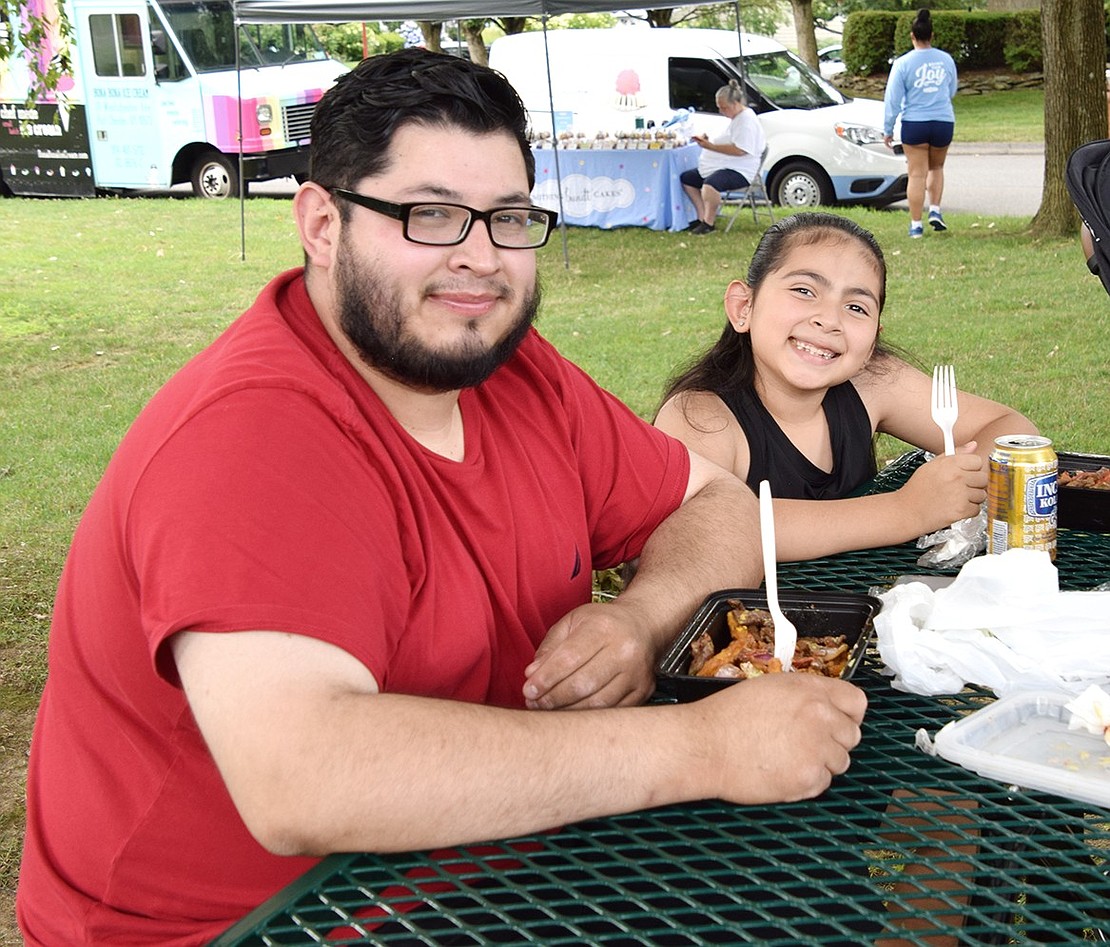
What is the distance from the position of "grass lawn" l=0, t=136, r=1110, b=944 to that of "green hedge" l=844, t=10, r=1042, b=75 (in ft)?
56.0

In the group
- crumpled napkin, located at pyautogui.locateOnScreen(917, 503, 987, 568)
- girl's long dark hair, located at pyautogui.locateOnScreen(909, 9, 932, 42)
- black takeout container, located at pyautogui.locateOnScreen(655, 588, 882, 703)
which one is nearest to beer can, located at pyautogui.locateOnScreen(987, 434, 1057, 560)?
crumpled napkin, located at pyautogui.locateOnScreen(917, 503, 987, 568)

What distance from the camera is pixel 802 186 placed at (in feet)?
45.2

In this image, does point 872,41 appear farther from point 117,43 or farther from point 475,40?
point 117,43

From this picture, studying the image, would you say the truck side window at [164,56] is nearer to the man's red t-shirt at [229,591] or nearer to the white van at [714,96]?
the white van at [714,96]

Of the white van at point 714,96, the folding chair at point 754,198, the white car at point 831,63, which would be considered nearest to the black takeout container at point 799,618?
the folding chair at point 754,198

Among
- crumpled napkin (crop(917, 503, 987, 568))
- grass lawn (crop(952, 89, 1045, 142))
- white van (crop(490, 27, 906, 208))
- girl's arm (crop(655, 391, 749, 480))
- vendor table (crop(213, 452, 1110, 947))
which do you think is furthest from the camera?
grass lawn (crop(952, 89, 1045, 142))

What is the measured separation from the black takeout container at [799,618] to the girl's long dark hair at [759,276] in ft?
3.49

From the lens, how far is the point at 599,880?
1.33 meters

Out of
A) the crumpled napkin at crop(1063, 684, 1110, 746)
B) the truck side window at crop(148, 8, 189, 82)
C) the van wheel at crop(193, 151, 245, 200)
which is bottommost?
the crumpled napkin at crop(1063, 684, 1110, 746)

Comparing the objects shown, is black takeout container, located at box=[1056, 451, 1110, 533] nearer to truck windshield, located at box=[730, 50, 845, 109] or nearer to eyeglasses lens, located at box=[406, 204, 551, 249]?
eyeglasses lens, located at box=[406, 204, 551, 249]

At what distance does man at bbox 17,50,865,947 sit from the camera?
1.37 m

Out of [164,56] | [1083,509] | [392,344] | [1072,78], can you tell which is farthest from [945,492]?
[164,56]

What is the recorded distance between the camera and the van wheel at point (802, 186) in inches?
539

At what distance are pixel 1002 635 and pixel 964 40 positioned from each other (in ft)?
97.9
